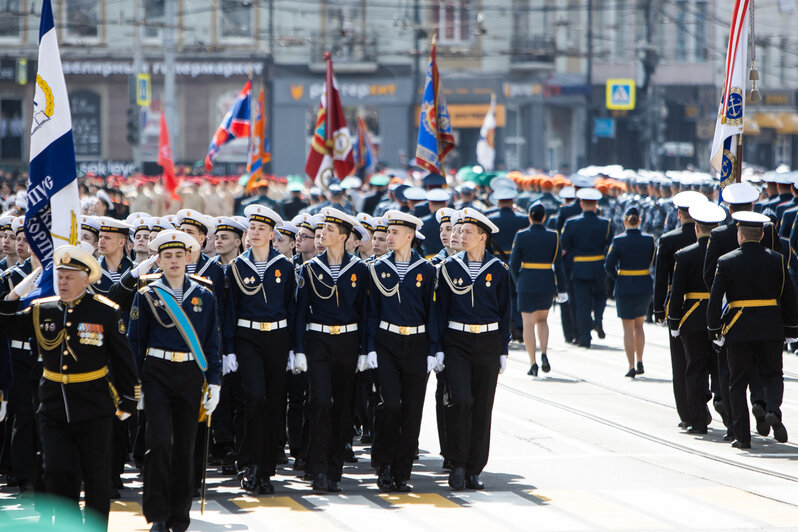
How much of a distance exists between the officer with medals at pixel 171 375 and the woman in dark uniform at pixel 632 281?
857 cm

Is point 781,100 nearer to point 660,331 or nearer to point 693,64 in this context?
point 693,64

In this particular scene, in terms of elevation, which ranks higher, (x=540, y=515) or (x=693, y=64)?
(x=693, y=64)

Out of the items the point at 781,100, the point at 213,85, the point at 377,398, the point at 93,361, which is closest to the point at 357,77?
the point at 213,85

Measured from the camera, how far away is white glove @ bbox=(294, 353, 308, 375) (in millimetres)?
10438

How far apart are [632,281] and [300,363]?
25.7ft

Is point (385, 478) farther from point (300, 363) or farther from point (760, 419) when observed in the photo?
point (760, 419)

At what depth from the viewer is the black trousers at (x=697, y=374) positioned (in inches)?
509

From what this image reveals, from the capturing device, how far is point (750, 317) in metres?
12.2

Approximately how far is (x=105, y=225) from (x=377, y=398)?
2.75 m

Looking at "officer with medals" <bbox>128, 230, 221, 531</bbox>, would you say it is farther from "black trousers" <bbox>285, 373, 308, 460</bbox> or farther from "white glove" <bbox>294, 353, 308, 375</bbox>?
"black trousers" <bbox>285, 373, 308, 460</bbox>

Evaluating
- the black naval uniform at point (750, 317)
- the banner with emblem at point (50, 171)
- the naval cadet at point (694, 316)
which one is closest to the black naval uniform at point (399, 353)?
the banner with emblem at point (50, 171)

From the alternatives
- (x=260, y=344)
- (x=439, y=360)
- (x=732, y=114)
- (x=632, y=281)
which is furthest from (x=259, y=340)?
(x=632, y=281)

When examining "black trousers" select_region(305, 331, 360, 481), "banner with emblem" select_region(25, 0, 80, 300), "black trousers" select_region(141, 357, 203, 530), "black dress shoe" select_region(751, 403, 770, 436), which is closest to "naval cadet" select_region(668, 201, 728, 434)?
"black dress shoe" select_region(751, 403, 770, 436)

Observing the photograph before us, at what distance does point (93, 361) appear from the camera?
8.30m
